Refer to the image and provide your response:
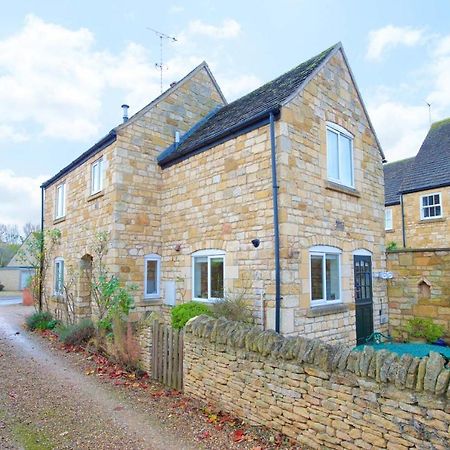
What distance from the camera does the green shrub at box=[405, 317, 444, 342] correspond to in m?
9.84

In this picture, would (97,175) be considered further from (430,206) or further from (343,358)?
(430,206)

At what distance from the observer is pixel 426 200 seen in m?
17.8

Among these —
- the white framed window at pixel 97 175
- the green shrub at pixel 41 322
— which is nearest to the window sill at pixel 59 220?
the white framed window at pixel 97 175

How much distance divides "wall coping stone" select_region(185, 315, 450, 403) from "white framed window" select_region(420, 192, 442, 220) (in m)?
15.1

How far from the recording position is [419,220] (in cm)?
1791

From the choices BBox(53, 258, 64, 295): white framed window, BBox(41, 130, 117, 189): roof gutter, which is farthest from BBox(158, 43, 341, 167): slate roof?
BBox(53, 258, 64, 295): white framed window

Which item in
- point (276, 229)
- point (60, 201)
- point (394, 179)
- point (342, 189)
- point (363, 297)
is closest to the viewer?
point (276, 229)

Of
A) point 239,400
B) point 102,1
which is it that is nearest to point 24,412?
point 239,400

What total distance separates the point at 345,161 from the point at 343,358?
692 centimetres

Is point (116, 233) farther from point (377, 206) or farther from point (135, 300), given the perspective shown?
point (377, 206)

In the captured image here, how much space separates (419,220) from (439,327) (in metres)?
9.40

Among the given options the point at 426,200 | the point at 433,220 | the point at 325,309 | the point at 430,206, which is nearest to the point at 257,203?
the point at 325,309

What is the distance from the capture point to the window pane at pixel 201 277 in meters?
9.91

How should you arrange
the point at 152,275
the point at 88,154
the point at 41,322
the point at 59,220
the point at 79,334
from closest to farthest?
the point at 79,334 → the point at 152,275 → the point at 88,154 → the point at 41,322 → the point at 59,220
